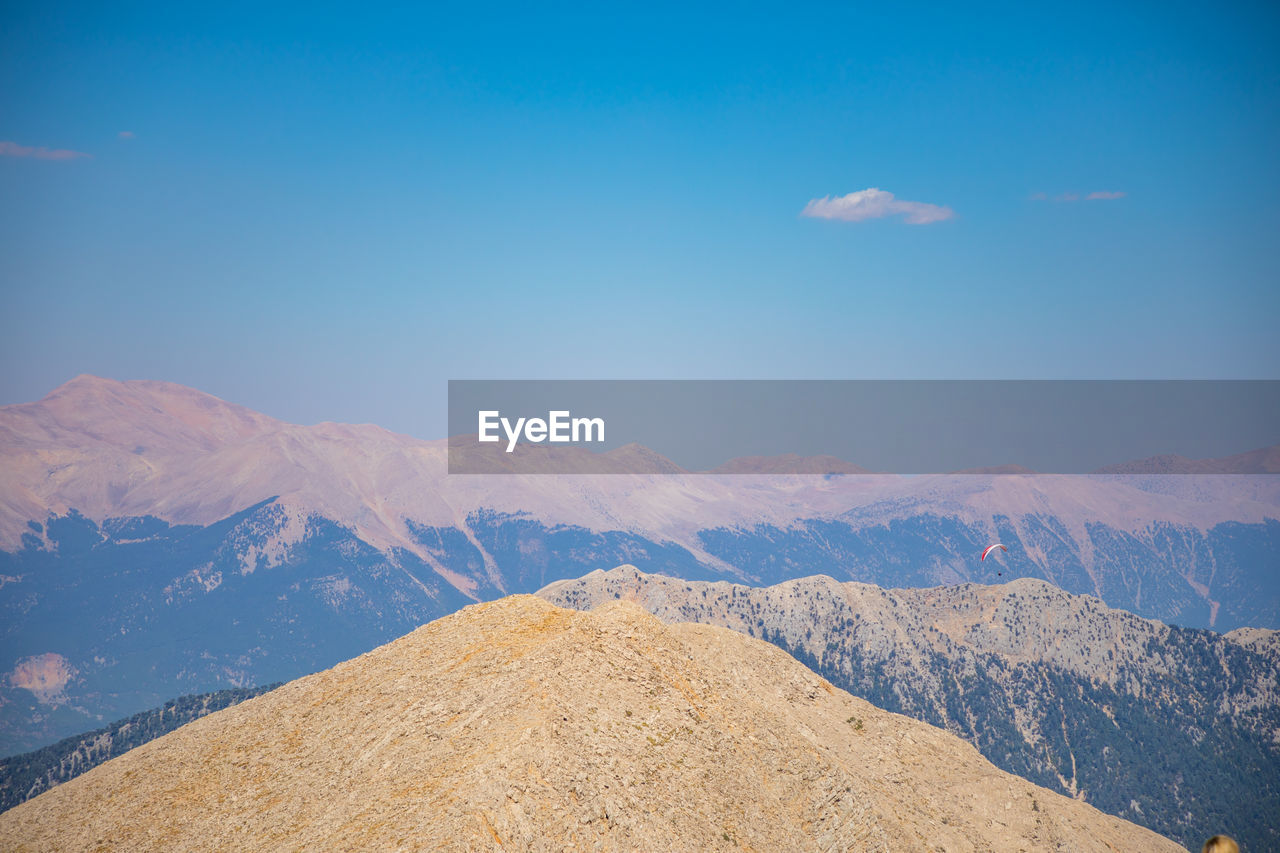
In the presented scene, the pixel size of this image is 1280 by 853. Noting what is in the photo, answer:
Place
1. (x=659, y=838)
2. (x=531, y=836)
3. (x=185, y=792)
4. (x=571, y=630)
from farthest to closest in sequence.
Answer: (x=571, y=630) → (x=185, y=792) → (x=659, y=838) → (x=531, y=836)

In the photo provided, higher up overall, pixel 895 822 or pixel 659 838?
pixel 659 838

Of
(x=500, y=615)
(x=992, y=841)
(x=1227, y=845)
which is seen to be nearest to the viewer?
(x=1227, y=845)

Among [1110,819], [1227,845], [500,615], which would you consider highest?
[1227,845]

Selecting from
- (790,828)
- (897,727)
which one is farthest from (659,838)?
(897,727)

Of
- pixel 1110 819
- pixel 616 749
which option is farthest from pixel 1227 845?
pixel 1110 819

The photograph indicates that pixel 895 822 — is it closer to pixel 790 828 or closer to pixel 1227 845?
pixel 790 828

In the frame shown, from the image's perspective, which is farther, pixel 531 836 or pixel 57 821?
pixel 57 821

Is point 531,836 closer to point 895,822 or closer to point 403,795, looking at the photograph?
point 403,795
